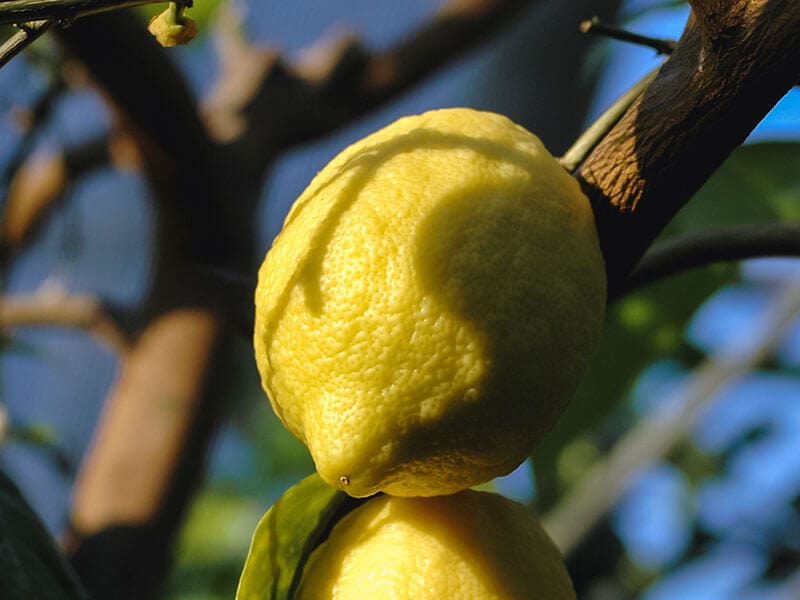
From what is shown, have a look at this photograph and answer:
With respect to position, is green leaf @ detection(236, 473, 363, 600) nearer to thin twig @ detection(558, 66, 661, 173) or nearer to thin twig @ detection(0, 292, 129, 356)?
thin twig @ detection(558, 66, 661, 173)

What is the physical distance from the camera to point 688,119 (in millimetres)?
431

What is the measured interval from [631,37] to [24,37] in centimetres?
30

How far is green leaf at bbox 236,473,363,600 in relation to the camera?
0.48 metres

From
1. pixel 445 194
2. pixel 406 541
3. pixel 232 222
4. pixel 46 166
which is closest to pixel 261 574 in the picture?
pixel 406 541

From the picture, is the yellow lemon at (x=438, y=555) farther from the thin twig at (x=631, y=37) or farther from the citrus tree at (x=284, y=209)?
the thin twig at (x=631, y=37)

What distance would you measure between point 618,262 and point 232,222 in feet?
2.32

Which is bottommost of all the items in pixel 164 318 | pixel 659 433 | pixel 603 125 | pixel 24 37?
pixel 659 433

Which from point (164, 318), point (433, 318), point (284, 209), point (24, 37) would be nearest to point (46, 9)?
point (24, 37)

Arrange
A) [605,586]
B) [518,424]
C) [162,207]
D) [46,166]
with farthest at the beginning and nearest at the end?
1. [46,166]
2. [605,586]
3. [162,207]
4. [518,424]

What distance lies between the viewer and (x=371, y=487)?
0.43 metres

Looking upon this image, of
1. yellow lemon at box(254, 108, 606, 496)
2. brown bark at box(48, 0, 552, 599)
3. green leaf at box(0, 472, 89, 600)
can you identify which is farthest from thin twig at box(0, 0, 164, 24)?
brown bark at box(48, 0, 552, 599)

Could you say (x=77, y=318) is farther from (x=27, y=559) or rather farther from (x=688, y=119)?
(x=688, y=119)

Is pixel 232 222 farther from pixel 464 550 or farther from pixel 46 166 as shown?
pixel 464 550

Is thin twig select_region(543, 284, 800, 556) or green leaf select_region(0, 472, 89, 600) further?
thin twig select_region(543, 284, 800, 556)
